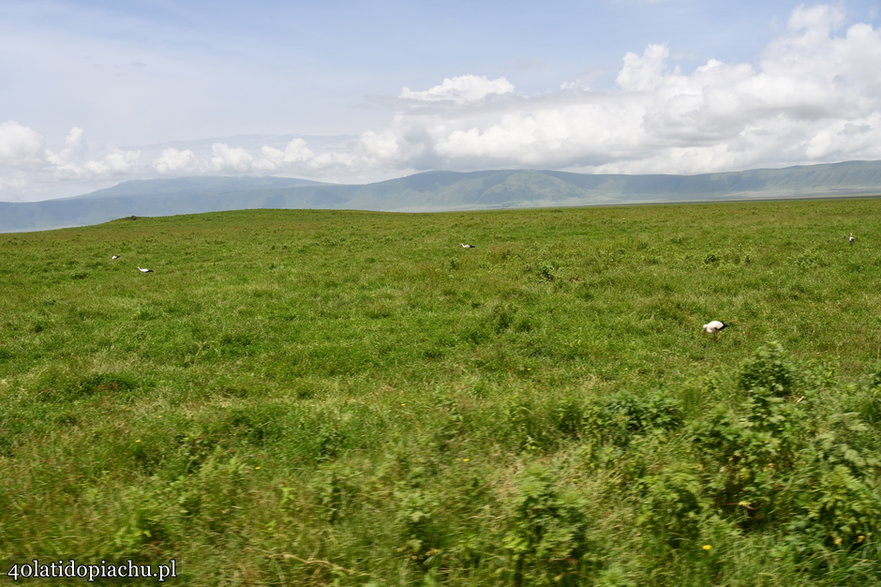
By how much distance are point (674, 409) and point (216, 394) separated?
23.9ft

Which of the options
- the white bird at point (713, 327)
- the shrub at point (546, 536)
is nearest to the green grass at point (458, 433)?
the shrub at point (546, 536)

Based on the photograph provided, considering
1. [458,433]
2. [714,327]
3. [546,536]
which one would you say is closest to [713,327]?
[714,327]

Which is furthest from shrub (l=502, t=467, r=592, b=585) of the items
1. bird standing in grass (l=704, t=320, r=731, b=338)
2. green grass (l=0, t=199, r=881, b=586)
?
bird standing in grass (l=704, t=320, r=731, b=338)

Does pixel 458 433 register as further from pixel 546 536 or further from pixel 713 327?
pixel 713 327

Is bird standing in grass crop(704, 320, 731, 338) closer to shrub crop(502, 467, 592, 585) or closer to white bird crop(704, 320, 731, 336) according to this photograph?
white bird crop(704, 320, 731, 336)

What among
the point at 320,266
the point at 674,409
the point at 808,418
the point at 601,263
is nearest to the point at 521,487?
the point at 674,409

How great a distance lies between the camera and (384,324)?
12.5 meters

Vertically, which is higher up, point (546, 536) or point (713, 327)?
point (713, 327)

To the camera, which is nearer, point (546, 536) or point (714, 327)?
point (546, 536)

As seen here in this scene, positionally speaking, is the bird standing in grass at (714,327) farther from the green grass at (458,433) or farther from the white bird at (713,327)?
the green grass at (458,433)

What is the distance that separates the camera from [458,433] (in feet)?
20.9

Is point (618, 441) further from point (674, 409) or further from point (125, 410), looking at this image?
point (125, 410)

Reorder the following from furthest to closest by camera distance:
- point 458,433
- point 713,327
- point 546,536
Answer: point 713,327
point 458,433
point 546,536

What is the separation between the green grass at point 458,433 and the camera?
13.2 ft
